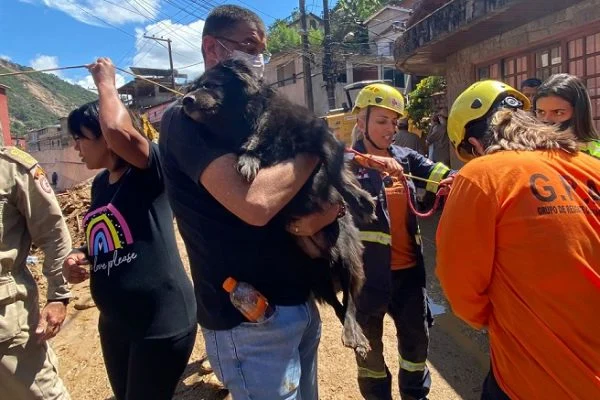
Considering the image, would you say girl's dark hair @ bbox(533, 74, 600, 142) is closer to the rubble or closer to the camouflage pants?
the camouflage pants

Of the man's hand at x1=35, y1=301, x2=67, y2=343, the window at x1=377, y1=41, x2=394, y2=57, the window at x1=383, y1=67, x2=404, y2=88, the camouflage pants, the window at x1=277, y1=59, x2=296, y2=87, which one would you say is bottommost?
the camouflage pants

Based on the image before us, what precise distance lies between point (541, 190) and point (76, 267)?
2006 millimetres

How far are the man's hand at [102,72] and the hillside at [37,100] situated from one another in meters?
79.1

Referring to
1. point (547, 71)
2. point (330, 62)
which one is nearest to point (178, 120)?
point (547, 71)

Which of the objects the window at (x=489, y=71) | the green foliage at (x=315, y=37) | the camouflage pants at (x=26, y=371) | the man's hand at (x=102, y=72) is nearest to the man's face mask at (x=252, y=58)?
the man's hand at (x=102, y=72)

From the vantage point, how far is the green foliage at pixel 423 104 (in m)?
11.8

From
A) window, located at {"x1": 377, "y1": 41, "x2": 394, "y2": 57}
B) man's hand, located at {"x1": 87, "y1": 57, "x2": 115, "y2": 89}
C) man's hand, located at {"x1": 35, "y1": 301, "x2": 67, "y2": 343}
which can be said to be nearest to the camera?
man's hand, located at {"x1": 87, "y1": 57, "x2": 115, "y2": 89}

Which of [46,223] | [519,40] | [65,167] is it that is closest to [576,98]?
[46,223]

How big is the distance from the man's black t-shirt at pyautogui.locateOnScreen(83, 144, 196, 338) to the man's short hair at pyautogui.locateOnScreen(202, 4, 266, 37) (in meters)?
0.75

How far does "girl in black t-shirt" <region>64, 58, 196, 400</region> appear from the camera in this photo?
73.8 inches

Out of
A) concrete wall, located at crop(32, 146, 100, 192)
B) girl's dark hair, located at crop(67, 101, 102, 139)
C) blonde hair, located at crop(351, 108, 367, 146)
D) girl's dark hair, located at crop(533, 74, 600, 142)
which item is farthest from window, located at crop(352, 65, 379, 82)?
girl's dark hair, located at crop(67, 101, 102, 139)

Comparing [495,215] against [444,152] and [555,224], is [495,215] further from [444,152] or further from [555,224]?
[444,152]

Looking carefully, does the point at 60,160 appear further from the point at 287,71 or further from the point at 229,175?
the point at 229,175

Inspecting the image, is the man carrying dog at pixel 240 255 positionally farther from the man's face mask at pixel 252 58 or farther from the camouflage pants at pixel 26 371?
the camouflage pants at pixel 26 371
